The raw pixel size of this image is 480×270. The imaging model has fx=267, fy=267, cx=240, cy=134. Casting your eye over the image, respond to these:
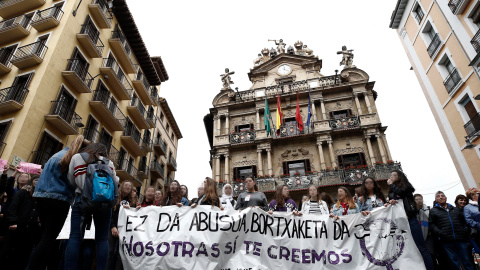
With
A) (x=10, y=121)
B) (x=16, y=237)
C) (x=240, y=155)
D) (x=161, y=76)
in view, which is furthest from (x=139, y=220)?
(x=161, y=76)

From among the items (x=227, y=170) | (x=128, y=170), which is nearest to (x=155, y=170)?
(x=128, y=170)

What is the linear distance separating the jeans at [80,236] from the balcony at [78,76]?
1358 cm

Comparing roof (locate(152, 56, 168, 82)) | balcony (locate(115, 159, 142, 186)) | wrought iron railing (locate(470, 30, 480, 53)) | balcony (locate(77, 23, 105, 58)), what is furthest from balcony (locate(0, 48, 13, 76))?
wrought iron railing (locate(470, 30, 480, 53))

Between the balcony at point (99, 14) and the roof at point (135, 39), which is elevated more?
the roof at point (135, 39)

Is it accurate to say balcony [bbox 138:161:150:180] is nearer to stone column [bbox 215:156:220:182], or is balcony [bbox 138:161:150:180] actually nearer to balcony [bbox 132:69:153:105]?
balcony [bbox 132:69:153:105]

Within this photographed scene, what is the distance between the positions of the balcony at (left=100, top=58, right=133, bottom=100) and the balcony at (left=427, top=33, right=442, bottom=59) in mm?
21171

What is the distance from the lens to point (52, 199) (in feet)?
11.9

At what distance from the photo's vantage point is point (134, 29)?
2225 cm

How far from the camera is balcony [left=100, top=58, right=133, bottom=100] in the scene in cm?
1788

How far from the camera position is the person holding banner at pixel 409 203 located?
5027mm

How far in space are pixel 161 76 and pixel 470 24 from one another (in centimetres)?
2471

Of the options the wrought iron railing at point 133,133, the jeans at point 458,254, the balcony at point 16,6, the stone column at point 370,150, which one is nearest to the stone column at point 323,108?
the stone column at point 370,150

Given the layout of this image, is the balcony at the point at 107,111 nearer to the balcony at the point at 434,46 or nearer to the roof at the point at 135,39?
the roof at the point at 135,39

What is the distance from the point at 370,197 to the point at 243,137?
50.3 feet
